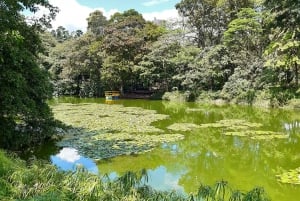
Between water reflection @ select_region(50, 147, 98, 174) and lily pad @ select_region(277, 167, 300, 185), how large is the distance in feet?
14.0

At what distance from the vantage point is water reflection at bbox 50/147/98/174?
8.65m

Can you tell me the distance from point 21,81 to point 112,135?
14.0 feet

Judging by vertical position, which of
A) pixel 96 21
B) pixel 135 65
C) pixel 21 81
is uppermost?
pixel 96 21

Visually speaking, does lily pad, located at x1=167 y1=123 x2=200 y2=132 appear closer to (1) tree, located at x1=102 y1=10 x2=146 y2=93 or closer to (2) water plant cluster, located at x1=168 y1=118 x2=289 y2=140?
(2) water plant cluster, located at x1=168 y1=118 x2=289 y2=140

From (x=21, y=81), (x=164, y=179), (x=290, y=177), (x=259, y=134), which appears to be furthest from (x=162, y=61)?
(x=290, y=177)

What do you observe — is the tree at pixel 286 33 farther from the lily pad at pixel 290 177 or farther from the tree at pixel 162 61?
the lily pad at pixel 290 177

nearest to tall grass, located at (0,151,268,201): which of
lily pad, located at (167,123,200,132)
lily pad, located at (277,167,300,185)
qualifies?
lily pad, located at (277,167,300,185)

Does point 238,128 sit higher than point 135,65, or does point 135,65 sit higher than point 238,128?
point 135,65

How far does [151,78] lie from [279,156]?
2056 centimetres

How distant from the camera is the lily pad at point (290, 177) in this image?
7.10 m

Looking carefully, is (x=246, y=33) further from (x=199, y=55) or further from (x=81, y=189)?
(x=81, y=189)

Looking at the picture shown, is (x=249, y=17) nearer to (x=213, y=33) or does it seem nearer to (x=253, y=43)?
(x=253, y=43)

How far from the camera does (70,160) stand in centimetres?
920

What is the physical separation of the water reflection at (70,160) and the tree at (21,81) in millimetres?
856
